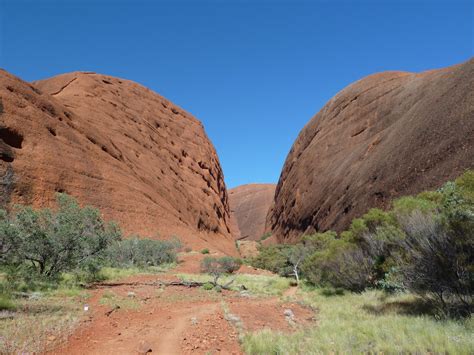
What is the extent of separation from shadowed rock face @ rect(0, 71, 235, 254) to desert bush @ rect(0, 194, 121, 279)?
45.5 feet

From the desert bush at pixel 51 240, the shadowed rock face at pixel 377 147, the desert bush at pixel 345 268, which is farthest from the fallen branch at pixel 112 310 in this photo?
the shadowed rock face at pixel 377 147

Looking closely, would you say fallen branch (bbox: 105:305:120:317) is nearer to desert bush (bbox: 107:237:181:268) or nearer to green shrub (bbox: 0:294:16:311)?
green shrub (bbox: 0:294:16:311)

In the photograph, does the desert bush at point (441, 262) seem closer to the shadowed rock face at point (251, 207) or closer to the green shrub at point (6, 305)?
the green shrub at point (6, 305)

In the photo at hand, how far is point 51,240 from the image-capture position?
40.0 ft

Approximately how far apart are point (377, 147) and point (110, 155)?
27384 mm

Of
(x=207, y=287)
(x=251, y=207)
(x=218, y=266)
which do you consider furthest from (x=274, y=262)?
(x=251, y=207)

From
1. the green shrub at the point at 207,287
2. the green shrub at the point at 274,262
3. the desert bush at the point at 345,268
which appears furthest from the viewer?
the green shrub at the point at 274,262

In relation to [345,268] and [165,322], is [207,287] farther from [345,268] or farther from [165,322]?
[165,322]

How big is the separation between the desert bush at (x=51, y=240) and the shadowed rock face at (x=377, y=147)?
21.1 metres

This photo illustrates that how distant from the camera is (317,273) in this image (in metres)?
17.9

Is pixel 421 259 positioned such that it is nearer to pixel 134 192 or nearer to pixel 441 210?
pixel 441 210

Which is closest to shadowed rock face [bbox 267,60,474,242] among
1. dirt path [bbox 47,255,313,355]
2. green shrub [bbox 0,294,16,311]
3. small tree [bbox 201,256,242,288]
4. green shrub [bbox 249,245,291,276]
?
green shrub [bbox 249,245,291,276]

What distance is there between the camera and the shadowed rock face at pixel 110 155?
2773cm

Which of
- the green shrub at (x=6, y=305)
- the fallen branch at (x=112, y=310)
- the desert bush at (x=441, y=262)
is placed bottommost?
the fallen branch at (x=112, y=310)
